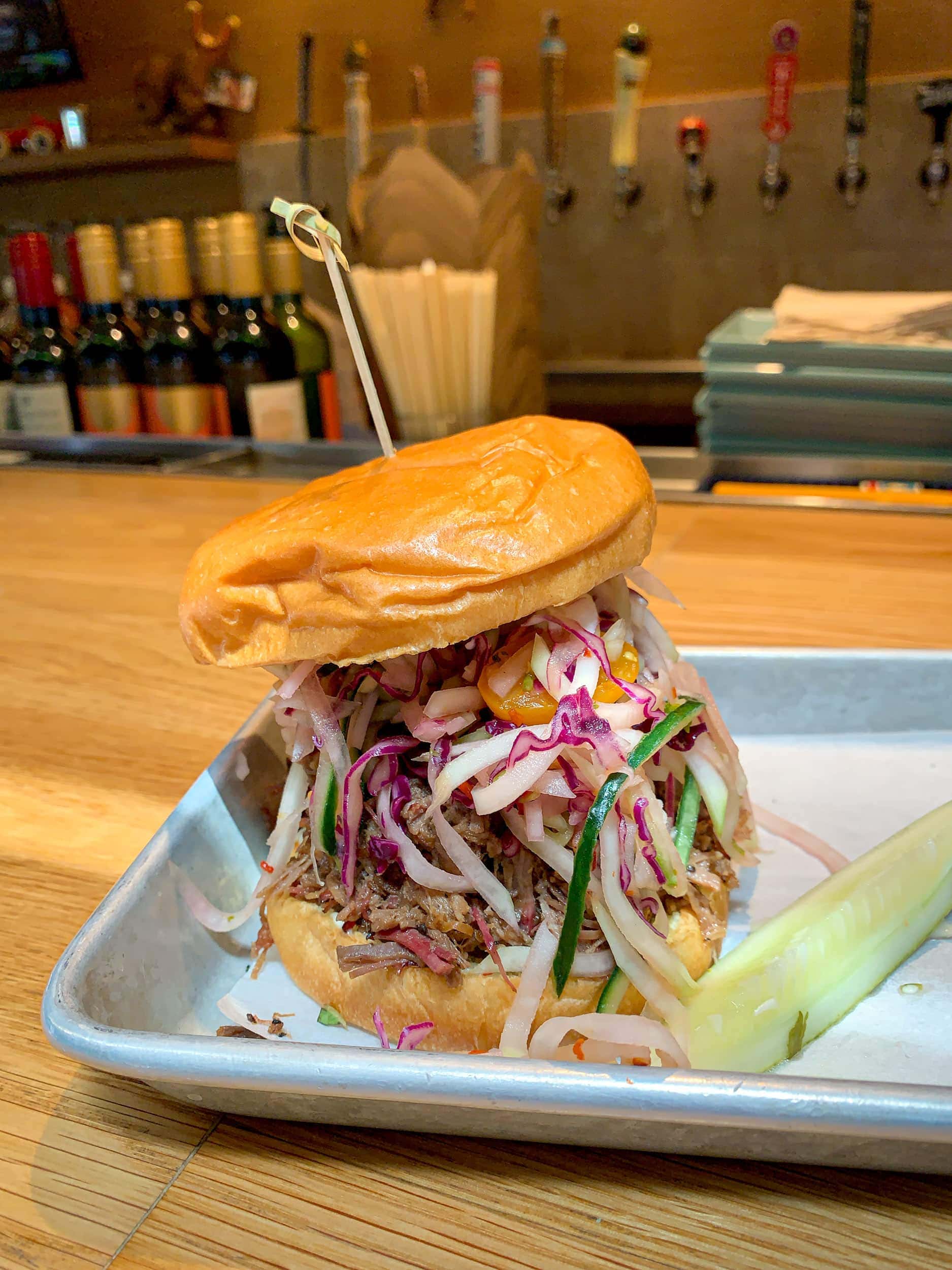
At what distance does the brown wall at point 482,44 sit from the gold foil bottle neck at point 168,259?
1466mm

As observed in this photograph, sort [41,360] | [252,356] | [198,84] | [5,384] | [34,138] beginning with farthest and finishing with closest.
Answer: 1. [34,138]
2. [198,84]
3. [5,384]
4. [41,360]
5. [252,356]

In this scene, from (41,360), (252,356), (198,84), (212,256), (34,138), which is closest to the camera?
(212,256)

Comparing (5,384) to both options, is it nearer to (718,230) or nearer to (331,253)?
(718,230)

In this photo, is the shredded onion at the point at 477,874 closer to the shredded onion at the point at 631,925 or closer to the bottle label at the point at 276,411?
the shredded onion at the point at 631,925

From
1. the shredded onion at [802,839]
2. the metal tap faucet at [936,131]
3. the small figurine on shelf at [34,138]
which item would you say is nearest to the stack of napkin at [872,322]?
the metal tap faucet at [936,131]

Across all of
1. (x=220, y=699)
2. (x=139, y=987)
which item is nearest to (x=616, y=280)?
(x=220, y=699)

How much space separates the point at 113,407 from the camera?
368 cm

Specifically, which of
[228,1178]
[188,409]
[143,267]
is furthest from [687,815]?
[143,267]

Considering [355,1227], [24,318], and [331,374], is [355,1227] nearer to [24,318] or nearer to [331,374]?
[331,374]

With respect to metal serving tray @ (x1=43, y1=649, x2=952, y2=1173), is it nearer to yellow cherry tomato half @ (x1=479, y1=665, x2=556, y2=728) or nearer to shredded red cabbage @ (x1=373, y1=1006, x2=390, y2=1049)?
shredded red cabbage @ (x1=373, y1=1006, x2=390, y2=1049)

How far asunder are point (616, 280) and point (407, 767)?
346cm

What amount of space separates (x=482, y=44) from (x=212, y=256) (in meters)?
1.59

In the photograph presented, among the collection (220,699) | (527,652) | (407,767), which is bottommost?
(220,699)

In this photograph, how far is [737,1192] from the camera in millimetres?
671
